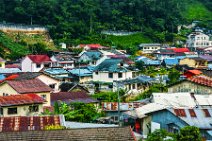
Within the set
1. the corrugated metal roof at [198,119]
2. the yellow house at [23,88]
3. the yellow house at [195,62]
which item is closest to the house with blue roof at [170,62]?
the yellow house at [195,62]

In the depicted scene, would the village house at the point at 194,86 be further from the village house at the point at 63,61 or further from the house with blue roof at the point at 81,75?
the village house at the point at 63,61

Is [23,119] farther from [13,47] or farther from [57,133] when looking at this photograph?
[13,47]

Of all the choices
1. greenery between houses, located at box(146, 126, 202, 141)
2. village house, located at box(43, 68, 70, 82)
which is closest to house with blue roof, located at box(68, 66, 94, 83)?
village house, located at box(43, 68, 70, 82)

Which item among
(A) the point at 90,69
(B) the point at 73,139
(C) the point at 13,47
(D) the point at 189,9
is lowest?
(B) the point at 73,139

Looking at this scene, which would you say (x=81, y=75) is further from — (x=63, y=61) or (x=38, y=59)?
(x=63, y=61)

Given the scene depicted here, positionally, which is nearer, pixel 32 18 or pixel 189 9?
pixel 32 18

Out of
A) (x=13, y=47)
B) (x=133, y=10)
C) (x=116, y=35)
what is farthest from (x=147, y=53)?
(x=13, y=47)

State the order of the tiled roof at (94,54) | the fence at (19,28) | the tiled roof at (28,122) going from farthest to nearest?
the fence at (19,28) → the tiled roof at (94,54) → the tiled roof at (28,122)

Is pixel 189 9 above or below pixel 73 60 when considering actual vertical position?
above
